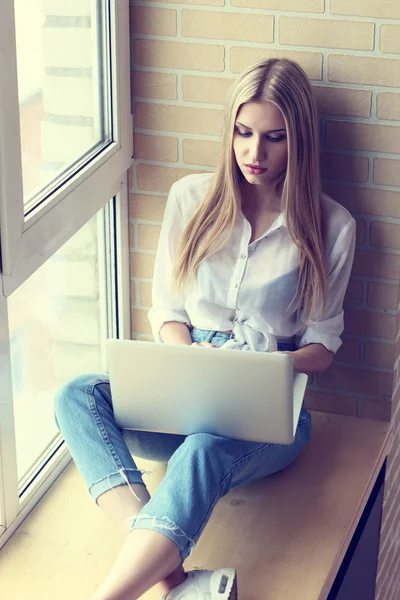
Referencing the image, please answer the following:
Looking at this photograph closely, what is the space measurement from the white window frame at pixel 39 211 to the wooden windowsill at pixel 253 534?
90 mm

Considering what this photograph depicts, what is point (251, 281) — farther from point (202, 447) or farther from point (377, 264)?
point (202, 447)

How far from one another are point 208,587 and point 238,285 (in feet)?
2.53

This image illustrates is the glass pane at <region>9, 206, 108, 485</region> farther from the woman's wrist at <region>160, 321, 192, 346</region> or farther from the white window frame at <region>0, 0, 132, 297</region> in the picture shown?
the woman's wrist at <region>160, 321, 192, 346</region>

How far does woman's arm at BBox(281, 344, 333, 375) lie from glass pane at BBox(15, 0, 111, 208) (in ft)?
2.35

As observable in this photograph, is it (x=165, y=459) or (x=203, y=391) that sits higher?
(x=203, y=391)

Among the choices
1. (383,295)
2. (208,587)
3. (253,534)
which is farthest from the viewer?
(383,295)

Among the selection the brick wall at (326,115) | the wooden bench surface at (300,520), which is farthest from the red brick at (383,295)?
the wooden bench surface at (300,520)

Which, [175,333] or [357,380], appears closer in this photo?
[175,333]

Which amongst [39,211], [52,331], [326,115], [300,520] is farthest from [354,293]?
[39,211]

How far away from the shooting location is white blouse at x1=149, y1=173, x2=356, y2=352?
2400mm

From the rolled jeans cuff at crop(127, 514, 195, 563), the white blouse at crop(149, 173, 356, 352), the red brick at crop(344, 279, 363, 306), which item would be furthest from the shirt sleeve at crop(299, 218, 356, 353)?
the rolled jeans cuff at crop(127, 514, 195, 563)

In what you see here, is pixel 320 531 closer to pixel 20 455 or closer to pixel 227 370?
pixel 227 370

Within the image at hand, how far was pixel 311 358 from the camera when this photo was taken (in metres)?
2.42

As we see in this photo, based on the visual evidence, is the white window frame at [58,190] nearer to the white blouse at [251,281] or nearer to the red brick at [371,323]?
the white blouse at [251,281]
